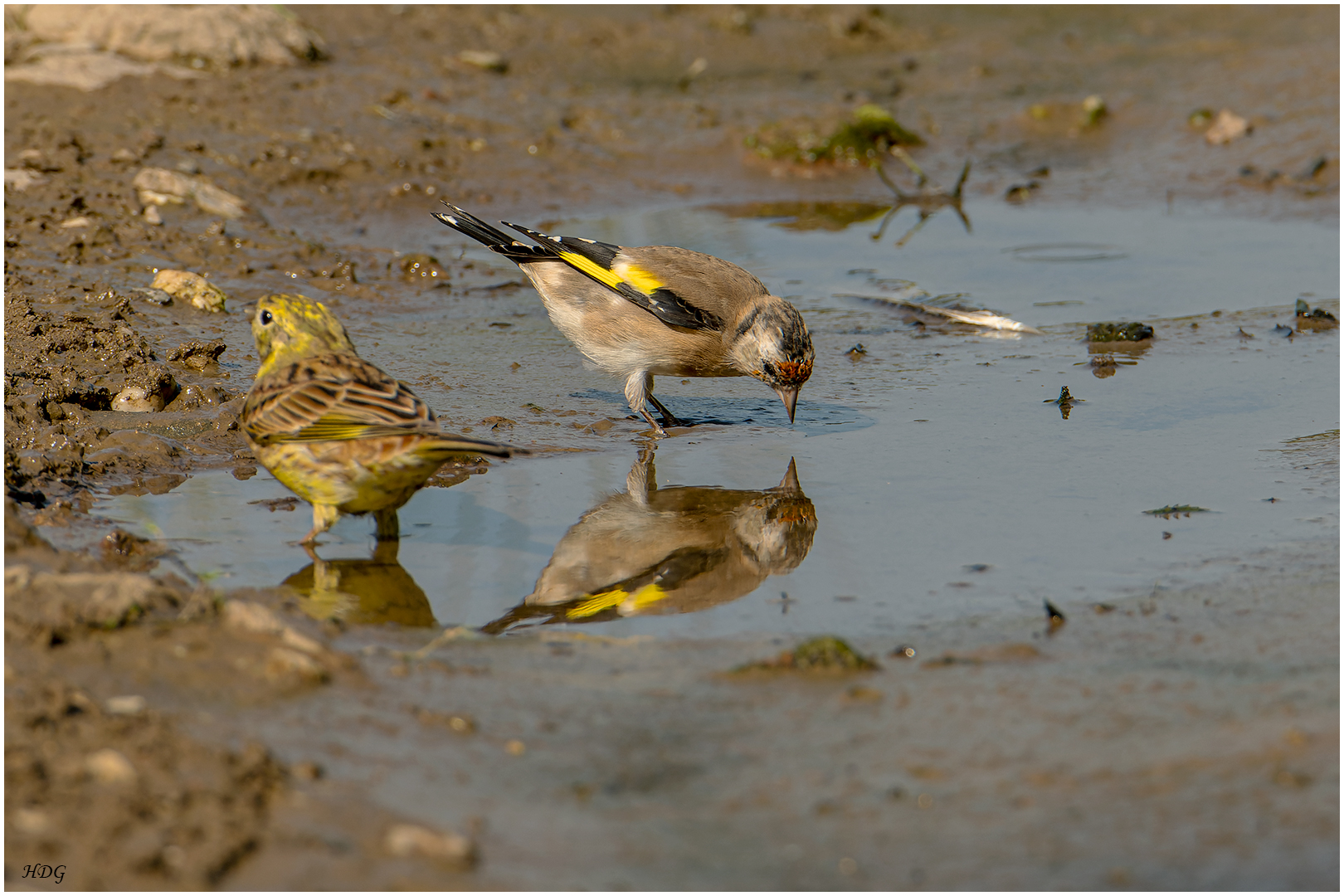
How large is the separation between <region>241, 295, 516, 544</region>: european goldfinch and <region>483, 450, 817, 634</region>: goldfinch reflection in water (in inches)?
27.7

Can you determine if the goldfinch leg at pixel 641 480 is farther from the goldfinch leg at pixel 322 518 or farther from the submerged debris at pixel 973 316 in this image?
the submerged debris at pixel 973 316

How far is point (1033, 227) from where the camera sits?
11.7 m

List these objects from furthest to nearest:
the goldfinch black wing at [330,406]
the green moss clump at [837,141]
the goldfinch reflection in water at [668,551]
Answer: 1. the green moss clump at [837,141]
2. the goldfinch black wing at [330,406]
3. the goldfinch reflection in water at [668,551]

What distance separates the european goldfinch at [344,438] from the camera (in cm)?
504

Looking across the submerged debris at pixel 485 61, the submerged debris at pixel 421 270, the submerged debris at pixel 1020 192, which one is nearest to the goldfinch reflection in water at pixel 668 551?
the submerged debris at pixel 421 270

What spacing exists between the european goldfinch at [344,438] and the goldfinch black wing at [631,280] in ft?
7.43

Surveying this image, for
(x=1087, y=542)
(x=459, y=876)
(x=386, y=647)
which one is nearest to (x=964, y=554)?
(x=1087, y=542)

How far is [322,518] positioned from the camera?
539 cm

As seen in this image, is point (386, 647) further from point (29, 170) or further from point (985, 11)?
point (985, 11)

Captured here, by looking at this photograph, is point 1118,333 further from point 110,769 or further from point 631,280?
point 110,769

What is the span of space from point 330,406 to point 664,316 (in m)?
2.67

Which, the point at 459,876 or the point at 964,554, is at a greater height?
the point at 964,554

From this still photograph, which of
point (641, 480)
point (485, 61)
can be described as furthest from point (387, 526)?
point (485, 61)

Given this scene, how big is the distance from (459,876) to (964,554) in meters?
3.05
